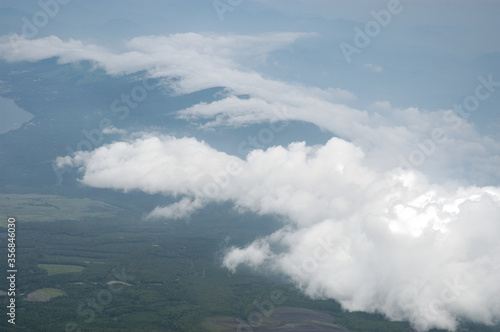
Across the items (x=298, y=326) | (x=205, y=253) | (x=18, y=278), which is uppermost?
(x=205, y=253)

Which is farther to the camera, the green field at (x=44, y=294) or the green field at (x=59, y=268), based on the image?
the green field at (x=59, y=268)

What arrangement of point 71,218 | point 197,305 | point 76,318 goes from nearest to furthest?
1. point 76,318
2. point 197,305
3. point 71,218

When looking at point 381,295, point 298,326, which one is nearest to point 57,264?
point 298,326

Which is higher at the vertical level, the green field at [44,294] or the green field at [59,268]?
the green field at [59,268]

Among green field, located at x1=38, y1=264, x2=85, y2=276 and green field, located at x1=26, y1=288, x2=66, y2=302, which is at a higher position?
green field, located at x1=38, y1=264, x2=85, y2=276

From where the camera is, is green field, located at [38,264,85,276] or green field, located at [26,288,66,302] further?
green field, located at [38,264,85,276]

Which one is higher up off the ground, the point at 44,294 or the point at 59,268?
the point at 59,268

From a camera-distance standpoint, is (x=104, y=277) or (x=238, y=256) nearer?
(x=104, y=277)

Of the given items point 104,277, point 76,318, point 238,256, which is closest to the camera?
point 76,318

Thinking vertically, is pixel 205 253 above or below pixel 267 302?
above

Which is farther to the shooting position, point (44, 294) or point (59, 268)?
point (59, 268)

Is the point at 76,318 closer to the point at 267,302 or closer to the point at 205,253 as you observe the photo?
the point at 267,302
